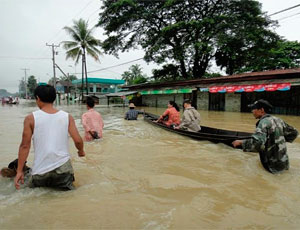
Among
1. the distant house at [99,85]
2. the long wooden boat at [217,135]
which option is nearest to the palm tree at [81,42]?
the distant house at [99,85]

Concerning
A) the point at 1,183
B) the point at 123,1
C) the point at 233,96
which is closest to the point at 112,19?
the point at 123,1

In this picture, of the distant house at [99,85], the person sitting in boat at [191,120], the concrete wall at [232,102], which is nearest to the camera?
the person sitting in boat at [191,120]

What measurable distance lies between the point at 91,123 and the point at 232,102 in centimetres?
1311

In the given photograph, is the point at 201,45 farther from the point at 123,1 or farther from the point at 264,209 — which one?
the point at 264,209

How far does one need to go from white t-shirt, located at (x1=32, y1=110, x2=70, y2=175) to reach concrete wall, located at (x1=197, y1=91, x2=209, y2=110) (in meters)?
16.5

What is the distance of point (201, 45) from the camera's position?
18.2 m

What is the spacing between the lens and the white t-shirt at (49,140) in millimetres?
2299

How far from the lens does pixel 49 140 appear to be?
93.4 inches

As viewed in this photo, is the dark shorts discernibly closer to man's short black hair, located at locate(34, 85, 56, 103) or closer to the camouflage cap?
man's short black hair, located at locate(34, 85, 56, 103)

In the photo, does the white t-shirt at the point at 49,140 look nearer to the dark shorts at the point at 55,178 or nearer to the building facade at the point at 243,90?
the dark shorts at the point at 55,178

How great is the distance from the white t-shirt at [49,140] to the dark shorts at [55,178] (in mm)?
56

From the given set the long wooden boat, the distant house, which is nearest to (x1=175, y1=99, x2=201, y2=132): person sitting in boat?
the long wooden boat

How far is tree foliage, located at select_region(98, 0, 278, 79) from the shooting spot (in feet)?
62.1

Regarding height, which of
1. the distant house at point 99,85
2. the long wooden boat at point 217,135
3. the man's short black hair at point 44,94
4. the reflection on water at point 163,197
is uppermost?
the distant house at point 99,85
